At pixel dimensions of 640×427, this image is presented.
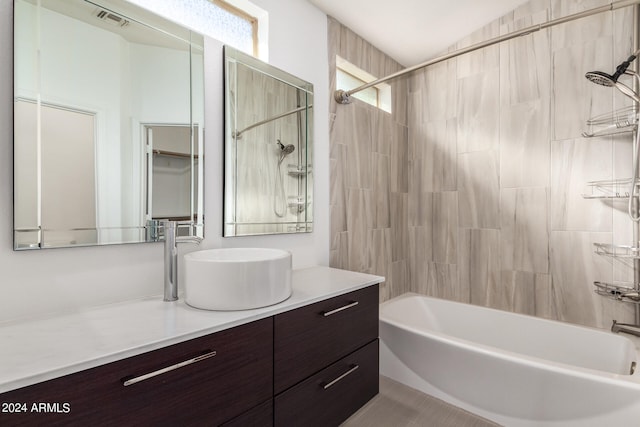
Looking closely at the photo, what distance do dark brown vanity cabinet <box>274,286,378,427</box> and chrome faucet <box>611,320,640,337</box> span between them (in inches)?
56.8

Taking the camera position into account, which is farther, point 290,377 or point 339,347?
point 339,347

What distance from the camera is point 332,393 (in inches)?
51.8

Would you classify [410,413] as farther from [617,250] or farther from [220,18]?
[220,18]

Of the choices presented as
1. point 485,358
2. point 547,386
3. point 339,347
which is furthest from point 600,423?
point 339,347

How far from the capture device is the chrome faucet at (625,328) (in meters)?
1.75

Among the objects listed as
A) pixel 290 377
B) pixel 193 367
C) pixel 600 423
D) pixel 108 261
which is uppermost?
pixel 108 261

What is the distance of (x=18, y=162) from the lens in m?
0.95

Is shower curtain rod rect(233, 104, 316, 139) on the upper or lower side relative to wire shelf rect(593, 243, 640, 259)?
upper

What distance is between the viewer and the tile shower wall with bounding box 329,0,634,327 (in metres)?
1.92

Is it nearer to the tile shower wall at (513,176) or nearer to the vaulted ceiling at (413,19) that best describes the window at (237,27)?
the vaulted ceiling at (413,19)

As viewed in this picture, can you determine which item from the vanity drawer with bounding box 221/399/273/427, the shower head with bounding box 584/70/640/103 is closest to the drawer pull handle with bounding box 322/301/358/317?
the vanity drawer with bounding box 221/399/273/427

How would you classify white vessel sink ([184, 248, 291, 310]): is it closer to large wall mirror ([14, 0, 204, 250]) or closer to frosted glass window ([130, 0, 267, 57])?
large wall mirror ([14, 0, 204, 250])

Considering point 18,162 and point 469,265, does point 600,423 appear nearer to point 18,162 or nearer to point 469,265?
point 469,265

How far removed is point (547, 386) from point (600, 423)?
207 mm
